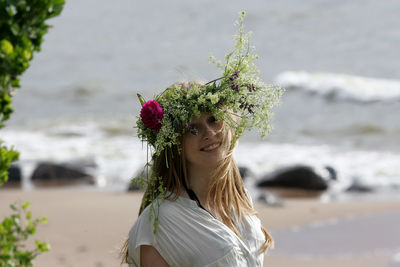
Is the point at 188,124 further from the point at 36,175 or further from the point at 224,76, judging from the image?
the point at 36,175

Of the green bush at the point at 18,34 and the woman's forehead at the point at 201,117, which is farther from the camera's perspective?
the woman's forehead at the point at 201,117

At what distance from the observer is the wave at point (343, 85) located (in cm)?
2584

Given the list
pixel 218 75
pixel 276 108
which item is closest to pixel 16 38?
pixel 276 108

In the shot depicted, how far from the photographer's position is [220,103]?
11.0 feet

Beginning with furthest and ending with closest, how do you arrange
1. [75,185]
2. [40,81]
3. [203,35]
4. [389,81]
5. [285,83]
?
[203,35]
[40,81]
[285,83]
[389,81]
[75,185]

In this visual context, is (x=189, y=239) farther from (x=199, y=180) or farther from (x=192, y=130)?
(x=192, y=130)

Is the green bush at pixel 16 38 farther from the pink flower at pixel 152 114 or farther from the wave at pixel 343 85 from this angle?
the wave at pixel 343 85

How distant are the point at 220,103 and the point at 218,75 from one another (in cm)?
2127

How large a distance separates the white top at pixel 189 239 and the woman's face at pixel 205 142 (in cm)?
25

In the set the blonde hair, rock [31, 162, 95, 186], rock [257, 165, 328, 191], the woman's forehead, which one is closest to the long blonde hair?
the blonde hair

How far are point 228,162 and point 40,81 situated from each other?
30.5 meters

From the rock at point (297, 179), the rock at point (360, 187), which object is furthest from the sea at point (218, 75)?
the rock at point (297, 179)

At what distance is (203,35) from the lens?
36719mm

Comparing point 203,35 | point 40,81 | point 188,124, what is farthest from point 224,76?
point 203,35
